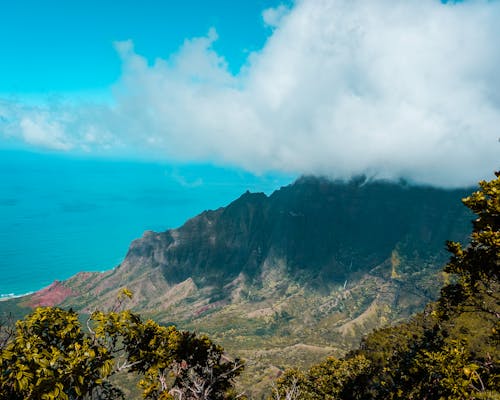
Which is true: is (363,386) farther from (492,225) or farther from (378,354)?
(492,225)

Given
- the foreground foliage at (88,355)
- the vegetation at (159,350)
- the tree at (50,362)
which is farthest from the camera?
the vegetation at (159,350)

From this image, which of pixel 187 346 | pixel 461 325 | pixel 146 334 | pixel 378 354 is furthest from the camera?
pixel 461 325

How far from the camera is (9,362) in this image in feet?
39.4

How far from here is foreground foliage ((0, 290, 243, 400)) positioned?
33.7ft

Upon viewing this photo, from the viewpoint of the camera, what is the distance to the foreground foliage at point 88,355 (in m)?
10.3

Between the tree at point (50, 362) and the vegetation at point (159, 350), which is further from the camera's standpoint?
the vegetation at point (159, 350)

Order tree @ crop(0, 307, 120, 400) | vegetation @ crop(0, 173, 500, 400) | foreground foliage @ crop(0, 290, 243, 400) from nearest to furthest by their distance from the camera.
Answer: tree @ crop(0, 307, 120, 400) → foreground foliage @ crop(0, 290, 243, 400) → vegetation @ crop(0, 173, 500, 400)

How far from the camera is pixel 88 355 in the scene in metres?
11.8

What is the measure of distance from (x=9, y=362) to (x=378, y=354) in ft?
274

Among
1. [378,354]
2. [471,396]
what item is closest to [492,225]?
[471,396]

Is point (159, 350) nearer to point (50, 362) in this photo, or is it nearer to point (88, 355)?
point (88, 355)

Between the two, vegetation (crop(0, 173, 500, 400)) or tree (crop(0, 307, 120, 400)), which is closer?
tree (crop(0, 307, 120, 400))

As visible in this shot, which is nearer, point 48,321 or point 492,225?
point 492,225

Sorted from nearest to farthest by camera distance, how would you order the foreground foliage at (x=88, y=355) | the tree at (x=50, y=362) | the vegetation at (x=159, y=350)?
the tree at (x=50, y=362) → the foreground foliage at (x=88, y=355) → the vegetation at (x=159, y=350)
